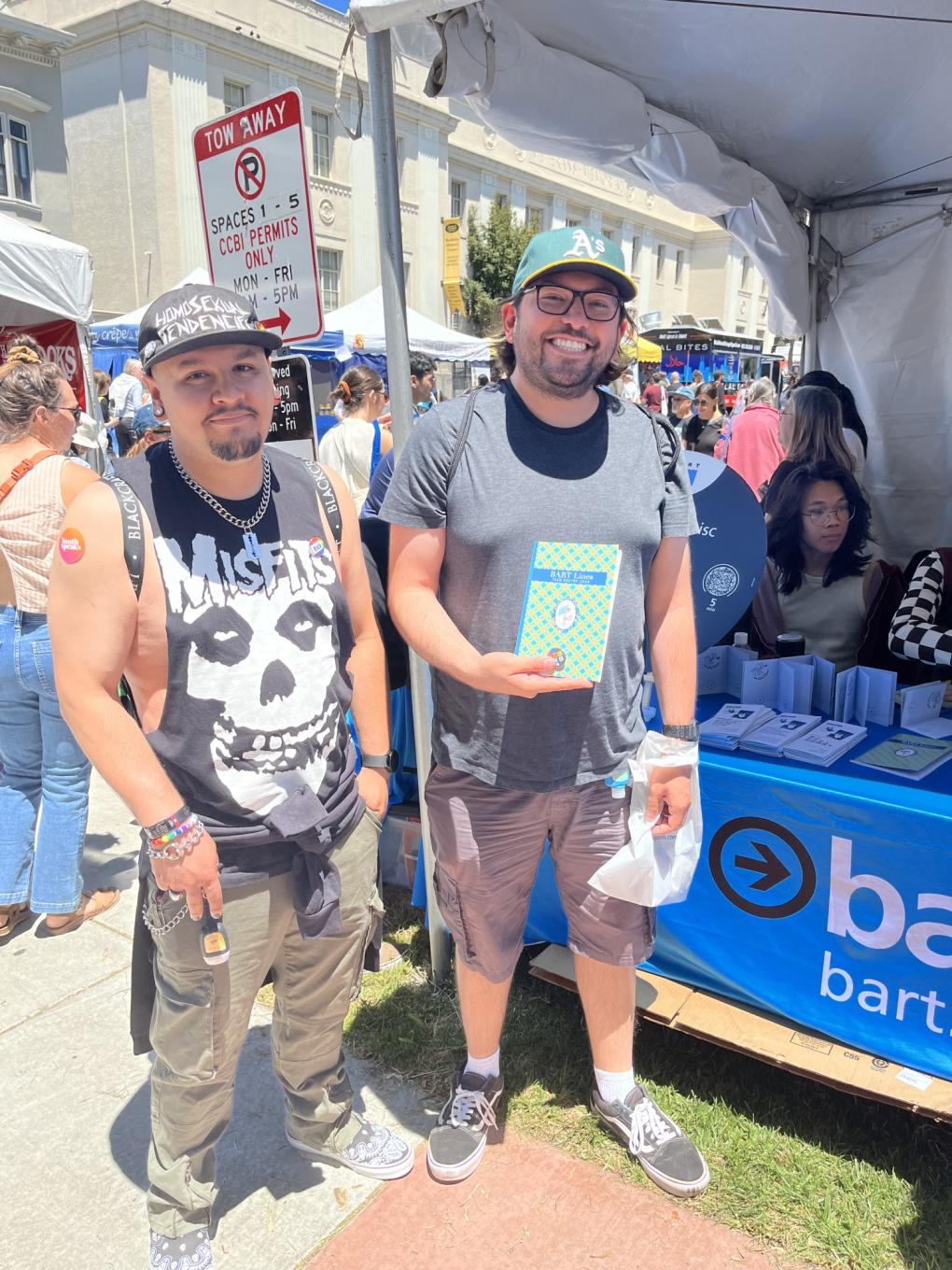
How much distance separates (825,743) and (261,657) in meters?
1.55

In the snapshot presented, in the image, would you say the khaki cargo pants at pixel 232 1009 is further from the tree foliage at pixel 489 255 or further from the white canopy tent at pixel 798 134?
the tree foliage at pixel 489 255

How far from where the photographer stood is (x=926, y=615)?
2889 mm

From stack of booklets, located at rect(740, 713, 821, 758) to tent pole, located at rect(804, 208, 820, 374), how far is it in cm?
317

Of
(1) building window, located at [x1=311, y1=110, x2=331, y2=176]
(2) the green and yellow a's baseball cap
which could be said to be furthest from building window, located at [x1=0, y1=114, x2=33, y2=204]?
(2) the green and yellow a's baseball cap

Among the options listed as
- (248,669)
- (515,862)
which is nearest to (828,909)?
(515,862)

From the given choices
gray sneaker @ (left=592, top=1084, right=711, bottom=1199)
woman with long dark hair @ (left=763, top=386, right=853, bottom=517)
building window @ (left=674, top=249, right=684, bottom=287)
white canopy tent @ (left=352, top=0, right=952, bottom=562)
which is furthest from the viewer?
building window @ (left=674, top=249, right=684, bottom=287)

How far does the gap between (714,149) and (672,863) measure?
3002mm

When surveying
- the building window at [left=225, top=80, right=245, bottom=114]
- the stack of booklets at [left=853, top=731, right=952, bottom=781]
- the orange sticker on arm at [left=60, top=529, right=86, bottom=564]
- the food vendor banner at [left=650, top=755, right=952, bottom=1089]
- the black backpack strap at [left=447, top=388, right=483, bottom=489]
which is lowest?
the food vendor banner at [left=650, top=755, right=952, bottom=1089]

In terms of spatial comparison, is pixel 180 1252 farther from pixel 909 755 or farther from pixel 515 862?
pixel 909 755

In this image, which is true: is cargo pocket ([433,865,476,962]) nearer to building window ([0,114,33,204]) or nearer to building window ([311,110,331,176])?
building window ([0,114,33,204])

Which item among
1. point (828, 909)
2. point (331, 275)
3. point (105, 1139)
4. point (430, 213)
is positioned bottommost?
point (105, 1139)

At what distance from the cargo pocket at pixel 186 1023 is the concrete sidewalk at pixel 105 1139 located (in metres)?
0.54

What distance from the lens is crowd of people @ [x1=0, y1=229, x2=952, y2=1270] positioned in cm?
158

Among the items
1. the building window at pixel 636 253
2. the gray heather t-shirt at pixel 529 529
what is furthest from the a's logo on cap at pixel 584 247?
the building window at pixel 636 253
